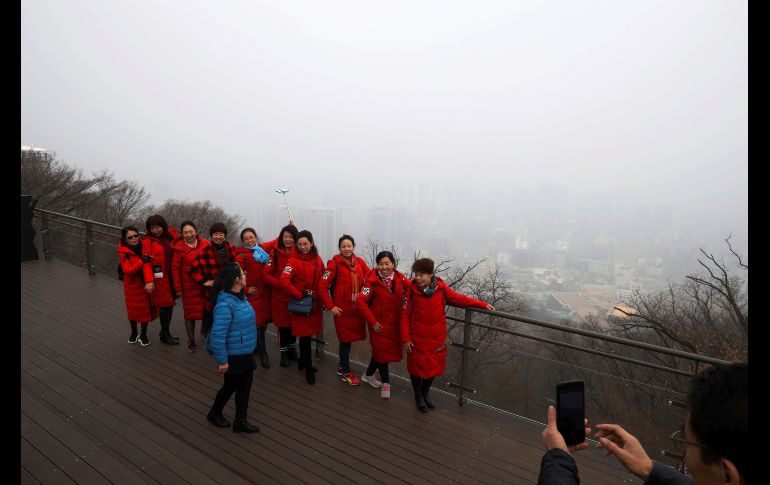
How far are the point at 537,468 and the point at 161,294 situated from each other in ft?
15.9

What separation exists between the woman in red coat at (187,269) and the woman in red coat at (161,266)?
0.31 m

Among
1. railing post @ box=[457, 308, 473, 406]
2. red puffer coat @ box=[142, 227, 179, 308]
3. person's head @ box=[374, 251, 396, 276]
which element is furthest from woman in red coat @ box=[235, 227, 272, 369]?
railing post @ box=[457, 308, 473, 406]

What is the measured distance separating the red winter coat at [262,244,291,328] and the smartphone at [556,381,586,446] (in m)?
3.73

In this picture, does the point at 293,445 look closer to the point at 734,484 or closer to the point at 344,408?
the point at 344,408

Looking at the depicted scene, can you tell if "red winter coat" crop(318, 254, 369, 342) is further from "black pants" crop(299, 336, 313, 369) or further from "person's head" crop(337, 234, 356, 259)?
"black pants" crop(299, 336, 313, 369)

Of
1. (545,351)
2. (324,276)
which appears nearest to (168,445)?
(324,276)

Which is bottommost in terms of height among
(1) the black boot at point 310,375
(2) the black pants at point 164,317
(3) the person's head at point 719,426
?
(1) the black boot at point 310,375

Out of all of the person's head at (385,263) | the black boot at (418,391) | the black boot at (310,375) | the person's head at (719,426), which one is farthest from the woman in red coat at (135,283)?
the person's head at (719,426)

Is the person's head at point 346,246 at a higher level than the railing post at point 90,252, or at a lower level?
higher

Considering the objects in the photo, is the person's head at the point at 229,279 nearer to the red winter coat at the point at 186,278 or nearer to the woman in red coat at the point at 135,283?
the red winter coat at the point at 186,278

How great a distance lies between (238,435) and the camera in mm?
3756

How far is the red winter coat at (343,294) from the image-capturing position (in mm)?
4574

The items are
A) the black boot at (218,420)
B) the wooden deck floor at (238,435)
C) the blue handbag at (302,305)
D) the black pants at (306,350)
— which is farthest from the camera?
the black pants at (306,350)

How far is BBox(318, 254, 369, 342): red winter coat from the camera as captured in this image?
457 cm
